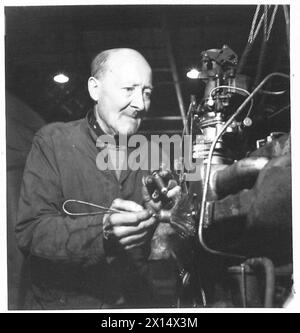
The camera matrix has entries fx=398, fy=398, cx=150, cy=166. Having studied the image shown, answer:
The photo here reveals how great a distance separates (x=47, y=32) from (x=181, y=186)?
51 cm

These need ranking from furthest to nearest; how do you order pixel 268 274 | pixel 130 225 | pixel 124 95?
pixel 124 95, pixel 130 225, pixel 268 274

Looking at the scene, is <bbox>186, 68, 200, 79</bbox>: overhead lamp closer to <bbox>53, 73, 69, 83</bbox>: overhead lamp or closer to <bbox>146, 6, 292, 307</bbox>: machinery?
<bbox>146, 6, 292, 307</bbox>: machinery

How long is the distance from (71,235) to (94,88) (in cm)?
34

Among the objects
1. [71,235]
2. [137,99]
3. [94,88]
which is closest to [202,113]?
[137,99]

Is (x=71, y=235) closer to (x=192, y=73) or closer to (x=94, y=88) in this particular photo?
(x=94, y=88)

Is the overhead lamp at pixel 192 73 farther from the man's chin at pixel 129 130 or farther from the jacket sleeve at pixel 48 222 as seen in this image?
the jacket sleeve at pixel 48 222

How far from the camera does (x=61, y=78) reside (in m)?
0.96

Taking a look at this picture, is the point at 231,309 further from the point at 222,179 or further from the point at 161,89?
the point at 161,89

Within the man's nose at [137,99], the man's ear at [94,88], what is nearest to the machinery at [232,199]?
the man's nose at [137,99]

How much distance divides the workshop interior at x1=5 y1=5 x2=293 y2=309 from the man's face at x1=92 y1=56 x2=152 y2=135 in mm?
31

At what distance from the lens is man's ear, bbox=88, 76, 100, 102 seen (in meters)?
0.91

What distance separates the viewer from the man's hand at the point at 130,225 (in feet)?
2.52

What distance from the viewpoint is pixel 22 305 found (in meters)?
0.88

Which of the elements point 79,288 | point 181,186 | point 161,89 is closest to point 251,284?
point 181,186
